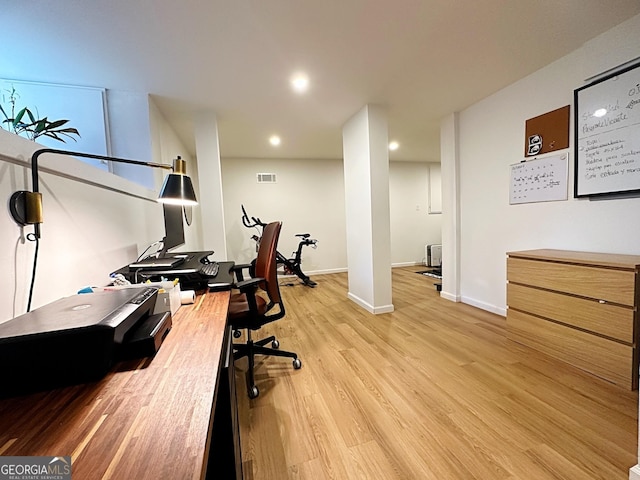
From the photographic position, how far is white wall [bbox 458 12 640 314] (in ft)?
6.15

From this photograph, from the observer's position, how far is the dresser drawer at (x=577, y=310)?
1575 millimetres

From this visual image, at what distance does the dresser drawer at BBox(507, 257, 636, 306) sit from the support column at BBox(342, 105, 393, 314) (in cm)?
121

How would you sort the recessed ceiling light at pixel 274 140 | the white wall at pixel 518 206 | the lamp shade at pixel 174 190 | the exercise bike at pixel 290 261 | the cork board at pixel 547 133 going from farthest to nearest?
the exercise bike at pixel 290 261 < the recessed ceiling light at pixel 274 140 < the cork board at pixel 547 133 < the white wall at pixel 518 206 < the lamp shade at pixel 174 190

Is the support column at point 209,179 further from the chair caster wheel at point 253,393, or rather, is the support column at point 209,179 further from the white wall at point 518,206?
the white wall at point 518,206

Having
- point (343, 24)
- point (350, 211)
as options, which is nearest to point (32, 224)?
point (343, 24)

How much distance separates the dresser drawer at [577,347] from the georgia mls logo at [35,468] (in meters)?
2.52

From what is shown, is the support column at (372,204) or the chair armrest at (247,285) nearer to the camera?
the chair armrest at (247,285)

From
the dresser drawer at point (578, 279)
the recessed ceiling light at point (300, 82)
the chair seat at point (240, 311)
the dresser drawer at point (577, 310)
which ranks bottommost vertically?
the dresser drawer at point (577, 310)

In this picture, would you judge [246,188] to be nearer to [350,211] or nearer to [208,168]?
[208,168]

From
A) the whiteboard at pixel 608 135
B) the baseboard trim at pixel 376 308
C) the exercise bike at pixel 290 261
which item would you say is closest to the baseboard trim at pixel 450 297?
the baseboard trim at pixel 376 308

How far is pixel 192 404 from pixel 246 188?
15.6 ft

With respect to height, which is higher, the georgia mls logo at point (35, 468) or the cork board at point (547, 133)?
the cork board at point (547, 133)

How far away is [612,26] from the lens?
6.00ft

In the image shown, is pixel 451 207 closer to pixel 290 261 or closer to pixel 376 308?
pixel 376 308
